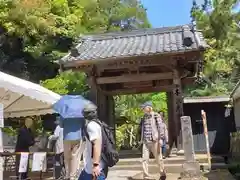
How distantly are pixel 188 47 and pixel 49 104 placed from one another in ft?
13.8

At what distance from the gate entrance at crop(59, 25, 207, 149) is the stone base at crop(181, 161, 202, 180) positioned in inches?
97.6

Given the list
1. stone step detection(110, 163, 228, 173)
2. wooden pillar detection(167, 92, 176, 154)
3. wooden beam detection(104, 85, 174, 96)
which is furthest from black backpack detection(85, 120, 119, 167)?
wooden beam detection(104, 85, 174, 96)

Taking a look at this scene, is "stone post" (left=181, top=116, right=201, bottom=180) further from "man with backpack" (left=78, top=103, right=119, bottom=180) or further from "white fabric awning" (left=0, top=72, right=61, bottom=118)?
"man with backpack" (left=78, top=103, right=119, bottom=180)

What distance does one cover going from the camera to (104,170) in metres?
5.42

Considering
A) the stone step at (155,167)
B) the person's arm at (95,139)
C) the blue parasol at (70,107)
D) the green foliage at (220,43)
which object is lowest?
the stone step at (155,167)

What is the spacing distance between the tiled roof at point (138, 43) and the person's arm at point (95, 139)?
20.8ft

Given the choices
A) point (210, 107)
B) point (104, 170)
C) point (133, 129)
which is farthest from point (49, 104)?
point (133, 129)

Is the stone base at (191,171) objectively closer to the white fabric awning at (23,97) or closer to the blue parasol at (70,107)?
the blue parasol at (70,107)

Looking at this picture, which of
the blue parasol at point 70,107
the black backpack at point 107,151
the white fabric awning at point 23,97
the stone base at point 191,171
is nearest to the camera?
the black backpack at point 107,151

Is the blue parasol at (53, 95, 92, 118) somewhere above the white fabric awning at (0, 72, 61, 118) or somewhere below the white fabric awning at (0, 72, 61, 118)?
below

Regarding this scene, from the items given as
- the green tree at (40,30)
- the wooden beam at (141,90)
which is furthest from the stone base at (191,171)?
the green tree at (40,30)

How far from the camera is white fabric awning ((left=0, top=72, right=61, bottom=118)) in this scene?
346 inches

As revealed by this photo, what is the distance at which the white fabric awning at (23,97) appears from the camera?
880cm

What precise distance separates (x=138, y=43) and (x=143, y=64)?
207 cm
